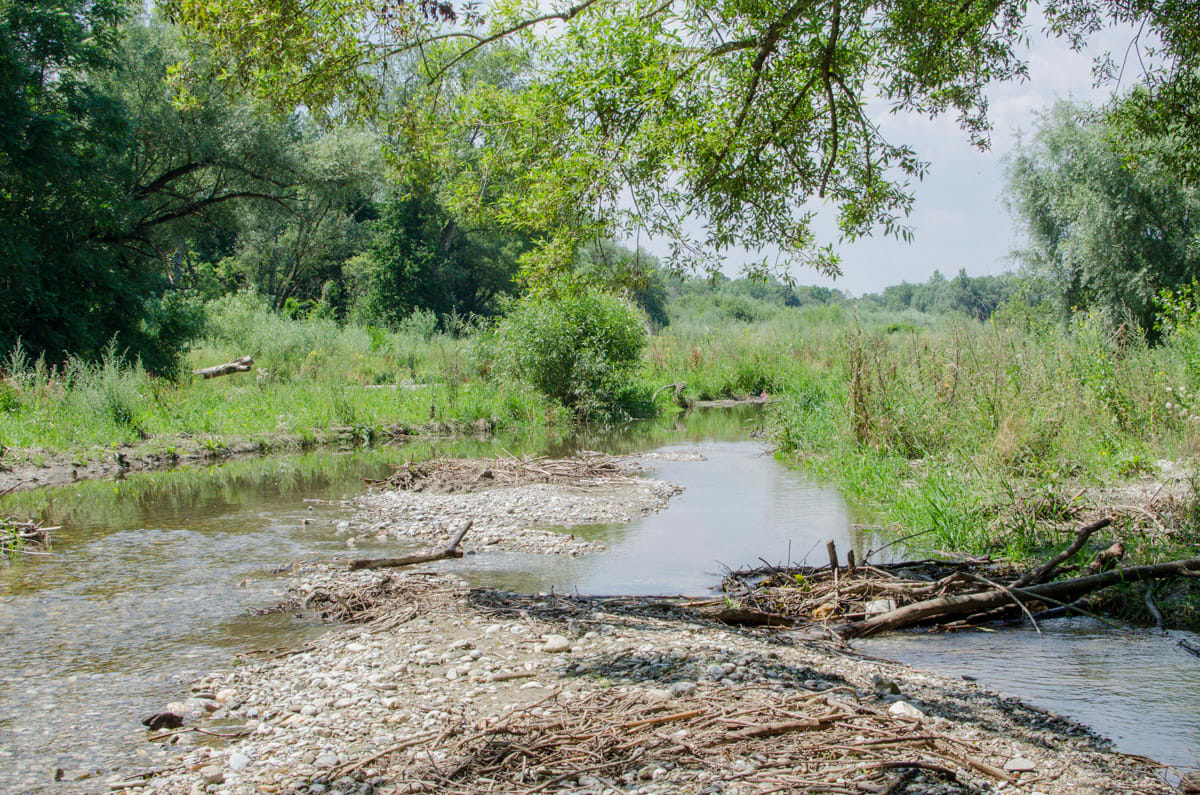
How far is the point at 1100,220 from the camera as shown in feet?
78.6

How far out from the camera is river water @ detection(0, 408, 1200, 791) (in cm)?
453

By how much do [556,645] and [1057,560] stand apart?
3654 millimetres

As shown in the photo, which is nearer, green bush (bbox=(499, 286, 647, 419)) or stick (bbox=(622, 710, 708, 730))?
stick (bbox=(622, 710, 708, 730))

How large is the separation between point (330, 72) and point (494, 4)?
1817mm

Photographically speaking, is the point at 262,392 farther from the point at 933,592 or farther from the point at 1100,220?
the point at 1100,220

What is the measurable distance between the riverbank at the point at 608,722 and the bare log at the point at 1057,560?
5.66ft

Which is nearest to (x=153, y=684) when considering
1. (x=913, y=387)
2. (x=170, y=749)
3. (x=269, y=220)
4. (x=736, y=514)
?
(x=170, y=749)

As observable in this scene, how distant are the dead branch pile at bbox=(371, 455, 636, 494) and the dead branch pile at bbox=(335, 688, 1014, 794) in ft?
26.4

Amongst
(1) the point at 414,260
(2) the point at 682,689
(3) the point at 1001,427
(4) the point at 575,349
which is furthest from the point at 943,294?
(2) the point at 682,689

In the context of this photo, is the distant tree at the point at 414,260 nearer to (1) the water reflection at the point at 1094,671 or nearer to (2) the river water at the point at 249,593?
(2) the river water at the point at 249,593

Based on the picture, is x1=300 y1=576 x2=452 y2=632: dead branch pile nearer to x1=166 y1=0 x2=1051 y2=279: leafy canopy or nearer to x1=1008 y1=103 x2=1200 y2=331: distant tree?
x1=166 y1=0 x2=1051 y2=279: leafy canopy

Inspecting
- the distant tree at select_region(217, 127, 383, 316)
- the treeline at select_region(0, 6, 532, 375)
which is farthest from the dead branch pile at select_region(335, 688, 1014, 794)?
the distant tree at select_region(217, 127, 383, 316)

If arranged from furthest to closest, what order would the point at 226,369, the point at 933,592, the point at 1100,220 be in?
the point at 1100,220 < the point at 226,369 < the point at 933,592

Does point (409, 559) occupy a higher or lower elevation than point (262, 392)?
lower
